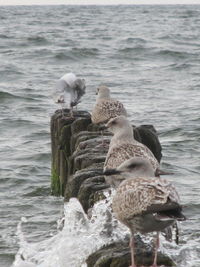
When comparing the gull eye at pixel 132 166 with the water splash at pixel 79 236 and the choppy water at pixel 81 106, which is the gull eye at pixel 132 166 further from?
the choppy water at pixel 81 106

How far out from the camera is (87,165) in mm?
8109

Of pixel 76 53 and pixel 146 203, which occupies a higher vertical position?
pixel 146 203

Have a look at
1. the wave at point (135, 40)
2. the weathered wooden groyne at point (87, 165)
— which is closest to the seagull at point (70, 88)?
the weathered wooden groyne at point (87, 165)

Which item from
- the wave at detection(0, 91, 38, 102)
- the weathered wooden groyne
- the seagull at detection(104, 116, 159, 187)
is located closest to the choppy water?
the wave at detection(0, 91, 38, 102)

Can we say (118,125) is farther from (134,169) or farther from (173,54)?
(173,54)

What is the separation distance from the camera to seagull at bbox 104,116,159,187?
750 centimetres

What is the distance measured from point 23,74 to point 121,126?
17188mm

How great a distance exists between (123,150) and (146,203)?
5.91 feet

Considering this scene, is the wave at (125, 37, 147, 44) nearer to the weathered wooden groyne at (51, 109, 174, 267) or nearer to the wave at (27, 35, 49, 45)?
the wave at (27, 35, 49, 45)

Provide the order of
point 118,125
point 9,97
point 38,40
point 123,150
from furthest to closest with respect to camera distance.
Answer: point 38,40
point 9,97
point 118,125
point 123,150

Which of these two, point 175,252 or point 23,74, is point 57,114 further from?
point 23,74

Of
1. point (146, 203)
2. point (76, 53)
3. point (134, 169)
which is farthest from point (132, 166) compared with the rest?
point (76, 53)

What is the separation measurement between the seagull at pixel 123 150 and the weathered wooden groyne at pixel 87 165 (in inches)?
5.2

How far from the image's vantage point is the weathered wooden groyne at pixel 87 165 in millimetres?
5902
